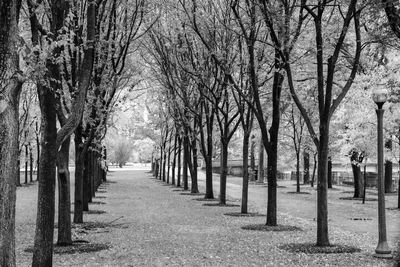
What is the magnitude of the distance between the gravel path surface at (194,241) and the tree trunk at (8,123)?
161 inches

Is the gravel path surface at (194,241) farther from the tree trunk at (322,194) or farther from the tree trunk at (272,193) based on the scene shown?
the tree trunk at (272,193)

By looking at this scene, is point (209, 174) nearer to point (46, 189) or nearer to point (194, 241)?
point (194, 241)

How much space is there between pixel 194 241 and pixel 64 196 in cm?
364

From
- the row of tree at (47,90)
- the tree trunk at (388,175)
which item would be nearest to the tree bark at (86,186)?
the row of tree at (47,90)

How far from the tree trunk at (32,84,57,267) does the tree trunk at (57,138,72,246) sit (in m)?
2.75

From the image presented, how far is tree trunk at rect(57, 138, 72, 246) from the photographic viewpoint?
12.0m

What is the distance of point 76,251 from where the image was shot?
11.7m

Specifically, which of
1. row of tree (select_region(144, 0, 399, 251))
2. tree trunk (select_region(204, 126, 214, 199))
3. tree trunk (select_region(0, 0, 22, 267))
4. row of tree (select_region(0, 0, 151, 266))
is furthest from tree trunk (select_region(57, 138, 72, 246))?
tree trunk (select_region(204, 126, 214, 199))

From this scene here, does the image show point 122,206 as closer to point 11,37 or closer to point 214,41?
point 214,41

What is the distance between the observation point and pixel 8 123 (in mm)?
6367

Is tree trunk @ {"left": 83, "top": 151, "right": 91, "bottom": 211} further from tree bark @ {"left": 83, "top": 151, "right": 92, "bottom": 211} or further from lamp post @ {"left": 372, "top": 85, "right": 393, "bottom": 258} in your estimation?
lamp post @ {"left": 372, "top": 85, "right": 393, "bottom": 258}

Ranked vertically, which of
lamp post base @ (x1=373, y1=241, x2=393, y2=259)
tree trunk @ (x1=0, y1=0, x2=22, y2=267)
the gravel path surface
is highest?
tree trunk @ (x1=0, y1=0, x2=22, y2=267)

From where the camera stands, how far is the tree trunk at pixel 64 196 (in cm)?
1198

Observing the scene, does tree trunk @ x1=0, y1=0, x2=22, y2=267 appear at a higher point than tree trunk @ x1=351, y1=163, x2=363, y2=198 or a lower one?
higher
